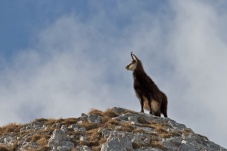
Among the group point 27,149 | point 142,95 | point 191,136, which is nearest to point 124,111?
point 142,95

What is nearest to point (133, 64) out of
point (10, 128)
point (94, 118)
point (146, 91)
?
point (146, 91)

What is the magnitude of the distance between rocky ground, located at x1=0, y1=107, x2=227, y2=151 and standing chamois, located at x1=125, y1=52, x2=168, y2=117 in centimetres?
156

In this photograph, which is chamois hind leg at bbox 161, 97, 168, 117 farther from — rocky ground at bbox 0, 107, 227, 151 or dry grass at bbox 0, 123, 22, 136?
dry grass at bbox 0, 123, 22, 136

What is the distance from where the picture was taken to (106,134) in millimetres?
31547

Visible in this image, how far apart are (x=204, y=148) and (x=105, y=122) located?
625 cm

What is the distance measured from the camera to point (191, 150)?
3047cm

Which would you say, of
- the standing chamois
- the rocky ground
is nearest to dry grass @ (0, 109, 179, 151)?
the rocky ground

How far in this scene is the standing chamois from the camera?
36969mm

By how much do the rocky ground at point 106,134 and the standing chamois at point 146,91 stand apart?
1.56m

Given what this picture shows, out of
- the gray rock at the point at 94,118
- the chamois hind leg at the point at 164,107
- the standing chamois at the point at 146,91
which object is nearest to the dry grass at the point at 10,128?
the gray rock at the point at 94,118

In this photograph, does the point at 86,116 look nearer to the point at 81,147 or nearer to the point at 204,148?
the point at 81,147

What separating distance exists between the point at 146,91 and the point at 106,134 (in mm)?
6423

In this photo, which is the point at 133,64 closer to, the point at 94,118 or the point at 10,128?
the point at 94,118

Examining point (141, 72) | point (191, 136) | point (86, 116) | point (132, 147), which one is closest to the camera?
point (132, 147)
